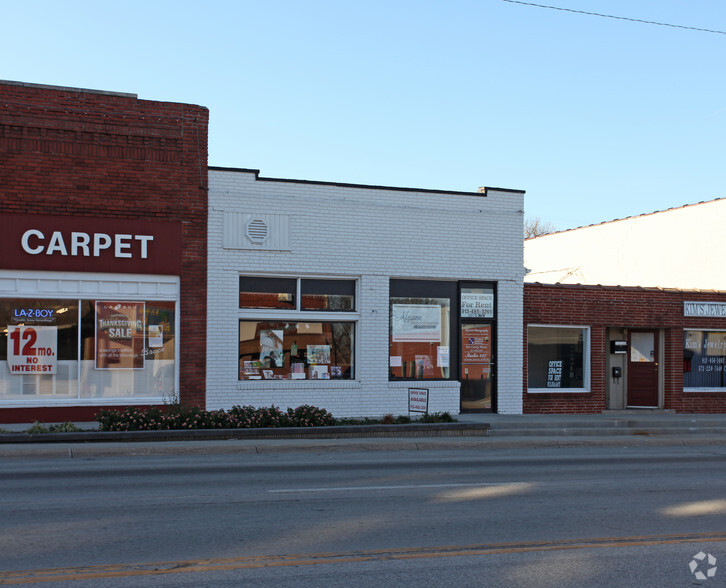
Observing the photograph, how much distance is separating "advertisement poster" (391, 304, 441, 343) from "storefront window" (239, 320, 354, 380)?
1135mm

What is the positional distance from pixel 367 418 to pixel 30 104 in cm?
995

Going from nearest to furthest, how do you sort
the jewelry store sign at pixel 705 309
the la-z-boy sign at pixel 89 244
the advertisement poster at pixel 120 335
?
the la-z-boy sign at pixel 89 244
the advertisement poster at pixel 120 335
the jewelry store sign at pixel 705 309

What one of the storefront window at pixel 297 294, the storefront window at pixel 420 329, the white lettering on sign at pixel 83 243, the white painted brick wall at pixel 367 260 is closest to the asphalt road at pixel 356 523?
the white lettering on sign at pixel 83 243

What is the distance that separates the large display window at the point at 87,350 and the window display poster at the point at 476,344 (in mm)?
7029

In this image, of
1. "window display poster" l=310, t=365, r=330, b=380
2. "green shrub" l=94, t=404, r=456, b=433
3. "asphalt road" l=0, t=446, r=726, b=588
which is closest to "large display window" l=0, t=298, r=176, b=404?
"green shrub" l=94, t=404, r=456, b=433

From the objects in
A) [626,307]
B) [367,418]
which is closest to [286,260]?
[367,418]

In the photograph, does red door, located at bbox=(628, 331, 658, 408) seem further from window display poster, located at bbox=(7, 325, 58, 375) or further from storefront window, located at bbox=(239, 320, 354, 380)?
window display poster, located at bbox=(7, 325, 58, 375)

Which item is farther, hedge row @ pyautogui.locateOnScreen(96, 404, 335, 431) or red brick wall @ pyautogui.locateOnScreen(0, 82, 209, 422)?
red brick wall @ pyautogui.locateOnScreen(0, 82, 209, 422)

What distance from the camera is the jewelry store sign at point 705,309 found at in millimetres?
21969

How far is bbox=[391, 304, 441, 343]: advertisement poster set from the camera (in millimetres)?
19625

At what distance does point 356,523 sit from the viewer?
315 inches

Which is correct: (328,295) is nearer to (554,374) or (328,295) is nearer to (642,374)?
(554,374)

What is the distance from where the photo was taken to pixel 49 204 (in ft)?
55.6

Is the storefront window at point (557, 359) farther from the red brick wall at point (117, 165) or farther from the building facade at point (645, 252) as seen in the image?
the red brick wall at point (117, 165)
